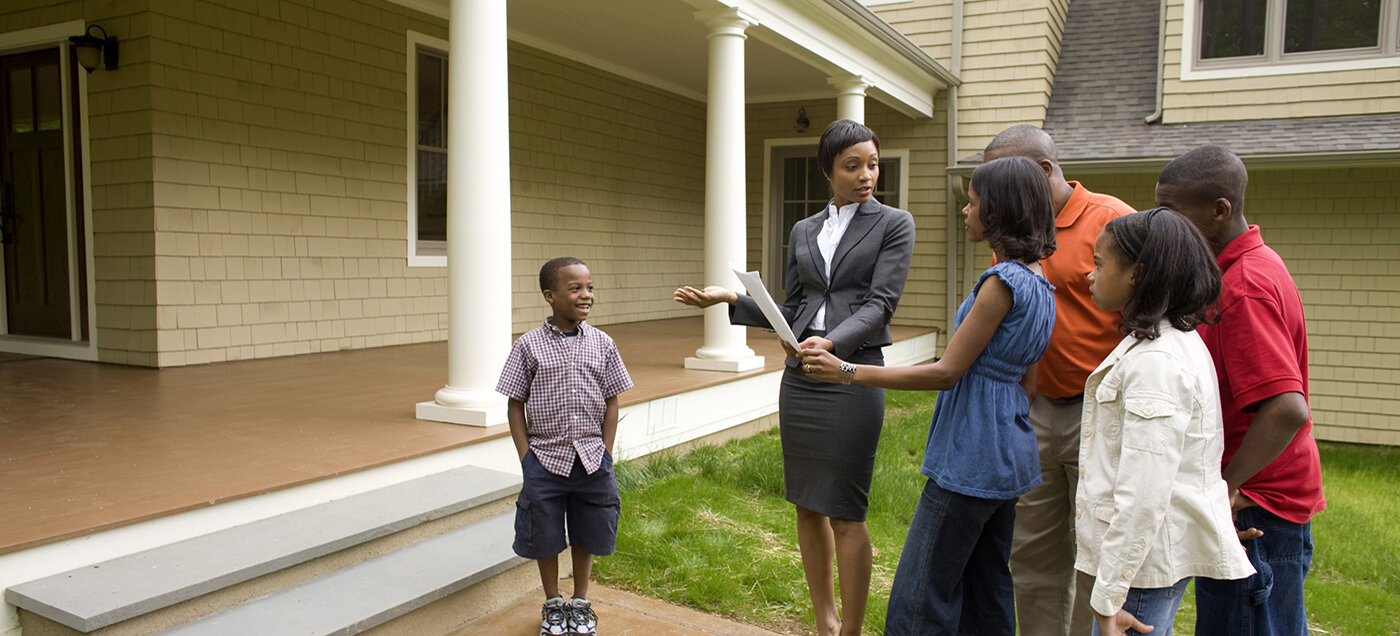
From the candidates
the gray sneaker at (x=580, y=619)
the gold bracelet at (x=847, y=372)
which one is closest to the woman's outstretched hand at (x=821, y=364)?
the gold bracelet at (x=847, y=372)

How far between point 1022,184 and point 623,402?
2.99 metres

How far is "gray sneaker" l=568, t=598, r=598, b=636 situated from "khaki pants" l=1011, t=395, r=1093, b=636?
1.28 metres

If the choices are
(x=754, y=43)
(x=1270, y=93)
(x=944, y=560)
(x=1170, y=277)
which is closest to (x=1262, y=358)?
(x=1170, y=277)

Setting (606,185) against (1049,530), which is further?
(606,185)

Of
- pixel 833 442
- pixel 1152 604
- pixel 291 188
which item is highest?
pixel 291 188

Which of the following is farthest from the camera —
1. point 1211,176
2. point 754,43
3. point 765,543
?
point 754,43

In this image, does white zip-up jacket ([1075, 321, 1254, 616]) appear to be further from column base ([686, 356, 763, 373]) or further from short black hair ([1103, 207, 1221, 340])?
column base ([686, 356, 763, 373])

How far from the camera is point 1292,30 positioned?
8047mm

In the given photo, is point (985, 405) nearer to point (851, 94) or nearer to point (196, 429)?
point (196, 429)

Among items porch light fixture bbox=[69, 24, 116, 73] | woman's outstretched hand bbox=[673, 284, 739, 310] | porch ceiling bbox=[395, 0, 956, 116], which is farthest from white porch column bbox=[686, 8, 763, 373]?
porch light fixture bbox=[69, 24, 116, 73]

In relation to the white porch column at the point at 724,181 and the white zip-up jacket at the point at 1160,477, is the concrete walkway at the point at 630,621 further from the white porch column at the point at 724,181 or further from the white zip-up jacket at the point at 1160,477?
the white porch column at the point at 724,181

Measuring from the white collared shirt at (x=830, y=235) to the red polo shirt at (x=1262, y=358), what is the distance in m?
0.95

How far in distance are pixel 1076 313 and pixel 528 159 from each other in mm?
6449

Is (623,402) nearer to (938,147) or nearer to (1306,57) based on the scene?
(938,147)
